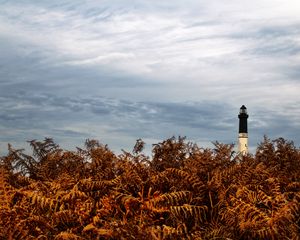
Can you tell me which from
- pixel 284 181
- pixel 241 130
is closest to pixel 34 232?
pixel 284 181

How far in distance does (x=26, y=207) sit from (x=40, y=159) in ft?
4.59

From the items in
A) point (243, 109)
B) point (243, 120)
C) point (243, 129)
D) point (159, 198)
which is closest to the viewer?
point (159, 198)

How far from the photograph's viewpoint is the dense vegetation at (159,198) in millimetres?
5430

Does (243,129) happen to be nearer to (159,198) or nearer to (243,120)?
(243,120)

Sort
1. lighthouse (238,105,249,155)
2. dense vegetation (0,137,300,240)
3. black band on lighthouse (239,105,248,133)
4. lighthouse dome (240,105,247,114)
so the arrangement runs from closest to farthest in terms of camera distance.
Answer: dense vegetation (0,137,300,240)
lighthouse (238,105,249,155)
black band on lighthouse (239,105,248,133)
lighthouse dome (240,105,247,114)

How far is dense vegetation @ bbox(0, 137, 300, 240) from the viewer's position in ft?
17.8

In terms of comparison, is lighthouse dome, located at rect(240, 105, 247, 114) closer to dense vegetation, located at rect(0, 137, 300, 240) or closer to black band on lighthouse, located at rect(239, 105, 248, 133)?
black band on lighthouse, located at rect(239, 105, 248, 133)

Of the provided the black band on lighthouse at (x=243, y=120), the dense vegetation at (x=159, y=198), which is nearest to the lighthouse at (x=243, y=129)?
the black band on lighthouse at (x=243, y=120)

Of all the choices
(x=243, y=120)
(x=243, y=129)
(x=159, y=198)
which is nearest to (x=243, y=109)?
(x=243, y=120)

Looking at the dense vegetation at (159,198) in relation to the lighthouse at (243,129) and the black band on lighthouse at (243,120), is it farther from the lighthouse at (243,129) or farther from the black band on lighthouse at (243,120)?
the black band on lighthouse at (243,120)

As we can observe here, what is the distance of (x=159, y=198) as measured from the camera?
5742mm

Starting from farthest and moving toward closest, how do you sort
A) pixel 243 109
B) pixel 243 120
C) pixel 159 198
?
pixel 243 109
pixel 243 120
pixel 159 198

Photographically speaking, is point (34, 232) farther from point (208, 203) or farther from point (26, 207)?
point (208, 203)

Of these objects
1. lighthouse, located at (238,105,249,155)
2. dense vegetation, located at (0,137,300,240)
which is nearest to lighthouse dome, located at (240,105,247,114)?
lighthouse, located at (238,105,249,155)
